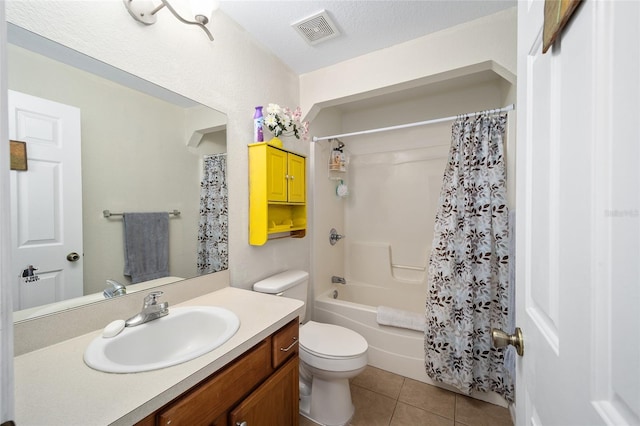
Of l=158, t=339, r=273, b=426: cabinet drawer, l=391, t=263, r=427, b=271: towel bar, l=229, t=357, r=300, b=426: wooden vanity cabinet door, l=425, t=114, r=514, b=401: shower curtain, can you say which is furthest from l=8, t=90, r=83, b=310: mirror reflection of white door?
l=391, t=263, r=427, b=271: towel bar

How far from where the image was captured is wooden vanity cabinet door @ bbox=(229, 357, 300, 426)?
2.92ft

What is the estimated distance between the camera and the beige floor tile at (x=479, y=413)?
1.49 metres

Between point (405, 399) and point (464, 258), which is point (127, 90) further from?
point (405, 399)

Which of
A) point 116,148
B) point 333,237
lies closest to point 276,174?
point 116,148

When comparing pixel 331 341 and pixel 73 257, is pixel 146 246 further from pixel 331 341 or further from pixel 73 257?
pixel 331 341

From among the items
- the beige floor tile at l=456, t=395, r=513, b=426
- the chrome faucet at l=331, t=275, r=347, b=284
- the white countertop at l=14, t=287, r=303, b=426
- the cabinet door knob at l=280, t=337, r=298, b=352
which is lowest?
the beige floor tile at l=456, t=395, r=513, b=426

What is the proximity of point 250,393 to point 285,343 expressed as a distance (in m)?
0.23

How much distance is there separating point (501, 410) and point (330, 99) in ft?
8.15

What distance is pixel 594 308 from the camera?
334 mm

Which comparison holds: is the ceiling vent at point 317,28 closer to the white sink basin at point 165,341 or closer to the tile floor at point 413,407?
the white sink basin at point 165,341

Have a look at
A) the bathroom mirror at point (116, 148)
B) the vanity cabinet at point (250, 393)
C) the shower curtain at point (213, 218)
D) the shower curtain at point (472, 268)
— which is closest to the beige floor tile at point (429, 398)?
the shower curtain at point (472, 268)

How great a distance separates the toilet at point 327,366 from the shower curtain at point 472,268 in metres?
0.60

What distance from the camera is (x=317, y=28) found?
5.24 feet

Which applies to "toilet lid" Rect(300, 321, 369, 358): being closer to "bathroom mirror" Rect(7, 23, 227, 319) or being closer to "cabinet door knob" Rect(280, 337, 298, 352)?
"cabinet door knob" Rect(280, 337, 298, 352)
